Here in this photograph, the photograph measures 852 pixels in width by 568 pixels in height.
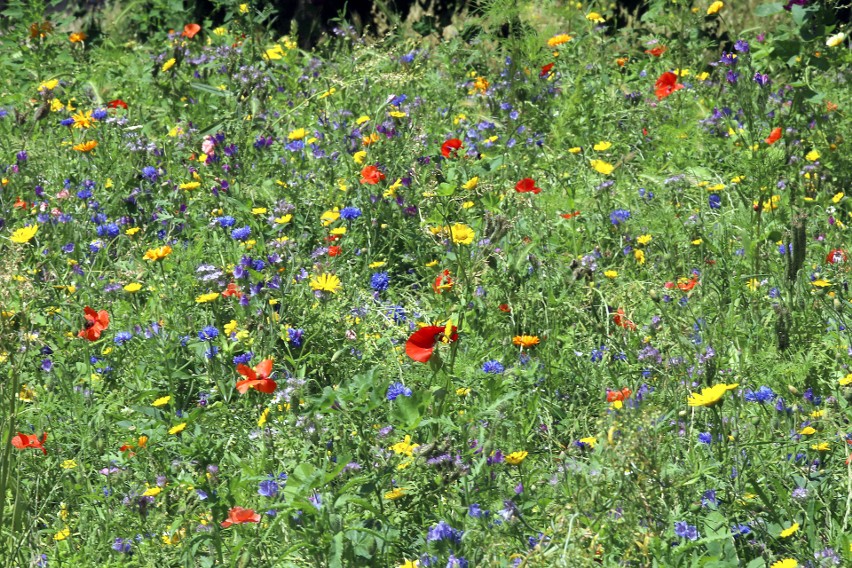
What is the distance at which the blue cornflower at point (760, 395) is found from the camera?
8.49ft

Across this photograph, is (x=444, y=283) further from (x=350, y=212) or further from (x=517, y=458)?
(x=517, y=458)

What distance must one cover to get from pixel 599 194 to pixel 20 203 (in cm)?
223

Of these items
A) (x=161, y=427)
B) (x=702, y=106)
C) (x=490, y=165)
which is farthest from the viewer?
(x=702, y=106)

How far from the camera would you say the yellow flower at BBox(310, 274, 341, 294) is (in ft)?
10.0

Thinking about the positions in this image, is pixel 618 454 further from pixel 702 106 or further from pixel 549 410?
pixel 702 106

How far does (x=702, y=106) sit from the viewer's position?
4.85 meters

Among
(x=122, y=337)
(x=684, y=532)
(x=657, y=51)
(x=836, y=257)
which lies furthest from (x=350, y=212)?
(x=657, y=51)

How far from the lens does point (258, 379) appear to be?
2420mm

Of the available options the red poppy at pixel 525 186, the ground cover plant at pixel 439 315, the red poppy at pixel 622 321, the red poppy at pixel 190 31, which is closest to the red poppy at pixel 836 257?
the ground cover plant at pixel 439 315

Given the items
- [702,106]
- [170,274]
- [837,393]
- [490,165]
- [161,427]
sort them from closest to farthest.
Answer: [837,393] → [161,427] → [170,274] → [490,165] → [702,106]

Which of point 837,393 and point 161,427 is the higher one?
point 837,393

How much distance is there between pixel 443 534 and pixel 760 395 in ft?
3.04

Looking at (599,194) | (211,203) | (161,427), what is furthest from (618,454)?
(211,203)

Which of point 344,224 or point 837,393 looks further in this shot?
point 344,224
